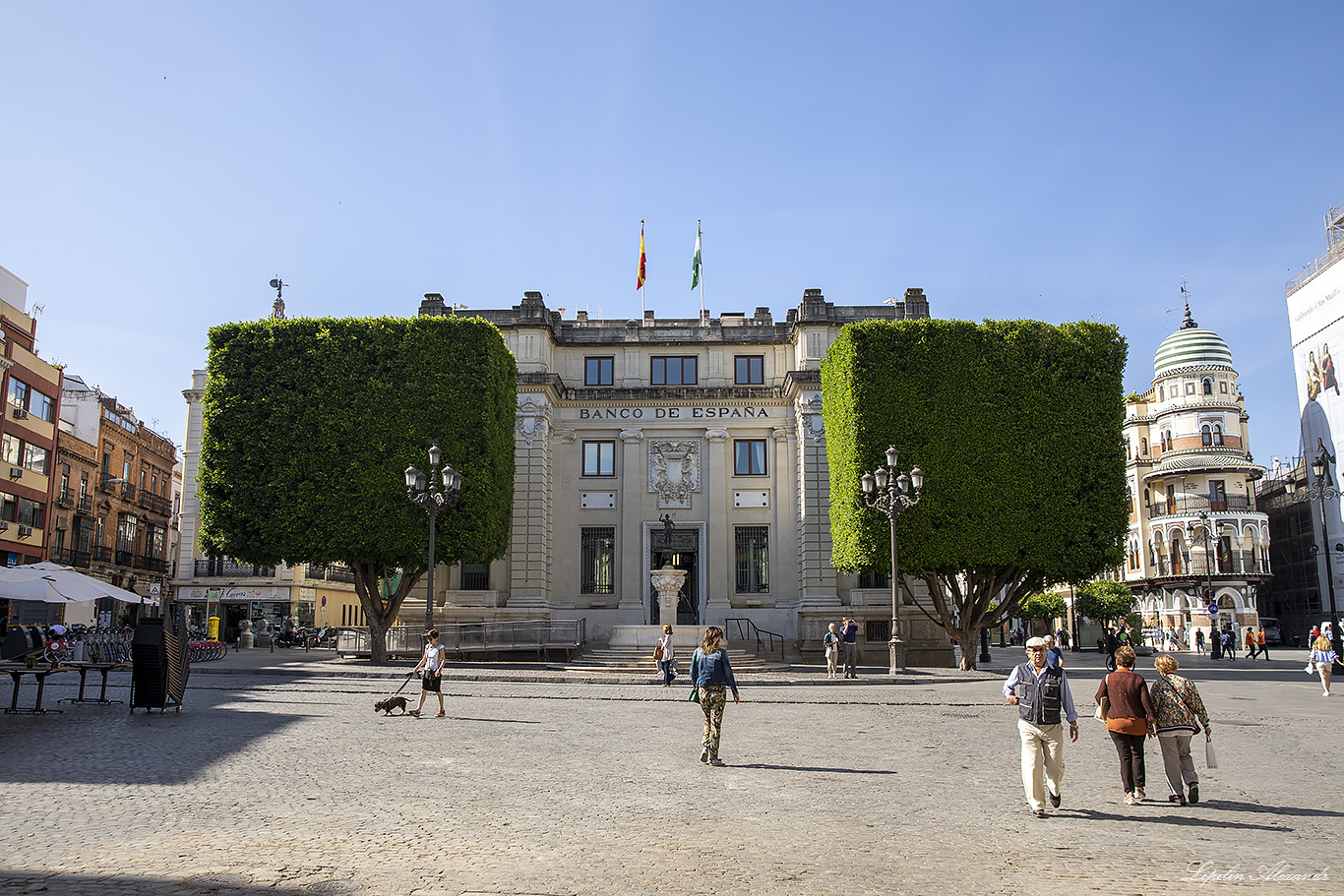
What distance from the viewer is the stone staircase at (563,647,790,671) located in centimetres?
2567

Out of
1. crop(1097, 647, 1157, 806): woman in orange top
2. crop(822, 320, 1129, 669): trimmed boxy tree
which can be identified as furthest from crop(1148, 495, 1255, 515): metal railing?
crop(1097, 647, 1157, 806): woman in orange top

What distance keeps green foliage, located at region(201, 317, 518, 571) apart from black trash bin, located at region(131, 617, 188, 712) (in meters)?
13.0

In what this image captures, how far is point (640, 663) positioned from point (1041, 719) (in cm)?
1901

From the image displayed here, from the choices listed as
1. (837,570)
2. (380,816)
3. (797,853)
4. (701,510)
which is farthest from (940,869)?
(701,510)

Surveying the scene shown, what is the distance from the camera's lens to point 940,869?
6.40m

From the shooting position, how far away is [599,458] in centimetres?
3812

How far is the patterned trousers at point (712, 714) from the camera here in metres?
10.8

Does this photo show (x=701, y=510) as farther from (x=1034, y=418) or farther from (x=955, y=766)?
(x=955, y=766)

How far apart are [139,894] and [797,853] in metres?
4.28

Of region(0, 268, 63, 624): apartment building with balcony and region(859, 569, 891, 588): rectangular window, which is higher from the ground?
region(0, 268, 63, 624): apartment building with balcony

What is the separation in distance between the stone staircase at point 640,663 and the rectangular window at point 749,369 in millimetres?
12984

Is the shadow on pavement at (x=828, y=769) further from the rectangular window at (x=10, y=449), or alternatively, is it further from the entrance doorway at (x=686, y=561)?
the rectangular window at (x=10, y=449)

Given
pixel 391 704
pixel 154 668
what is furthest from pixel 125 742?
pixel 391 704

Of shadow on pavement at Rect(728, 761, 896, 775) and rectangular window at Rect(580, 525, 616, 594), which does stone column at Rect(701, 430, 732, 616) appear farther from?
shadow on pavement at Rect(728, 761, 896, 775)
